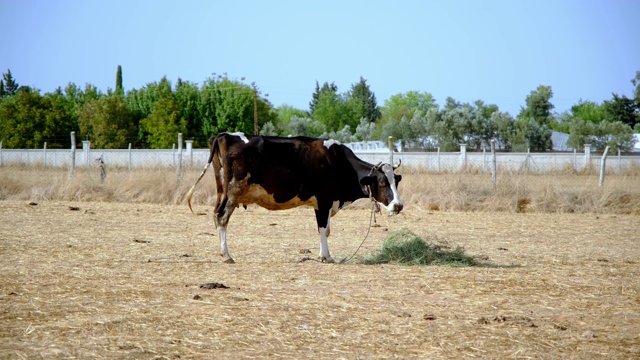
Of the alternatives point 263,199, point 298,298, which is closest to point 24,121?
point 263,199

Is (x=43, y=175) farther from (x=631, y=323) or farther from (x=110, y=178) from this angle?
(x=631, y=323)

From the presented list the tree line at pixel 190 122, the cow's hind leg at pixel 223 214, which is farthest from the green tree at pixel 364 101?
the cow's hind leg at pixel 223 214

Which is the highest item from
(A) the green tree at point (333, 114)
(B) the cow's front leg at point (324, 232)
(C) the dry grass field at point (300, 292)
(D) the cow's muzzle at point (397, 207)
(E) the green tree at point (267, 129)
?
(A) the green tree at point (333, 114)

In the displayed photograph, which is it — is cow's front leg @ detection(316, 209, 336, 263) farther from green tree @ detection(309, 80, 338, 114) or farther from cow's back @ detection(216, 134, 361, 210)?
green tree @ detection(309, 80, 338, 114)

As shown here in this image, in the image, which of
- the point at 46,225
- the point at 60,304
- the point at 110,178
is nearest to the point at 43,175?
the point at 110,178

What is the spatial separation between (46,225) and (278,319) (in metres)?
10.2

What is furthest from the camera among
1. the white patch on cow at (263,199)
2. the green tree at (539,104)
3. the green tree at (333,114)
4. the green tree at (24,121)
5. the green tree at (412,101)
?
the green tree at (412,101)

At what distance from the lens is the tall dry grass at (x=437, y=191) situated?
74.1 ft

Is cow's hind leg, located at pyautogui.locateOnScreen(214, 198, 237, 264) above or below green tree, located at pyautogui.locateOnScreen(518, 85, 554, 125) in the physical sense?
below

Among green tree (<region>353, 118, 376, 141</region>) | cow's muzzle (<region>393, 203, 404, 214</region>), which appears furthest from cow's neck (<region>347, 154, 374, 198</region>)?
green tree (<region>353, 118, 376, 141</region>)

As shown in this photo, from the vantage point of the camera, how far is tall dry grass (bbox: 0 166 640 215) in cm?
2258

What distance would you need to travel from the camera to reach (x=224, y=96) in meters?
62.2

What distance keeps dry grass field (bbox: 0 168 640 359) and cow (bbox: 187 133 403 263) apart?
89 cm

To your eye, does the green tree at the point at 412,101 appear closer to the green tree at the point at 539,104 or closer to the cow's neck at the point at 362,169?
the green tree at the point at 539,104
